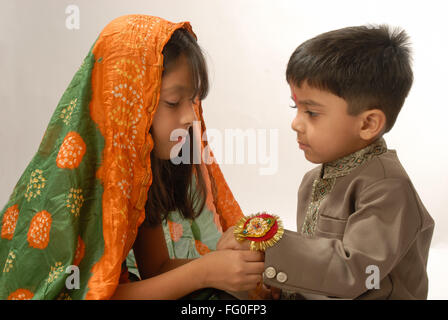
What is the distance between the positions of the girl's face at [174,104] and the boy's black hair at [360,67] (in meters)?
0.27

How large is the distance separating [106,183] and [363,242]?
57 cm

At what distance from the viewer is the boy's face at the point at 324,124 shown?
114 cm

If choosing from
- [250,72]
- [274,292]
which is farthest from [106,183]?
[250,72]

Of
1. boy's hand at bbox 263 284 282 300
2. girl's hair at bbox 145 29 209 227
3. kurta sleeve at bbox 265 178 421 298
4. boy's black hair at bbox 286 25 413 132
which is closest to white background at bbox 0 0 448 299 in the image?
girl's hair at bbox 145 29 209 227

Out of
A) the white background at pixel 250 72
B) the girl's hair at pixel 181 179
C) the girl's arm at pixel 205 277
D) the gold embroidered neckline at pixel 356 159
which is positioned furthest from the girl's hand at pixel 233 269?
the white background at pixel 250 72

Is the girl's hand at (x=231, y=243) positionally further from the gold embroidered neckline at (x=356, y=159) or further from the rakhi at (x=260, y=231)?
the gold embroidered neckline at (x=356, y=159)

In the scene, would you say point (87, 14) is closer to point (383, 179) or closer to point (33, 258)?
point (33, 258)

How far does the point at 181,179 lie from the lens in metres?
1.61

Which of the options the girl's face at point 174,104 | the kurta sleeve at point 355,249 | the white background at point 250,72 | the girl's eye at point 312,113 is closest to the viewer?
the kurta sleeve at point 355,249

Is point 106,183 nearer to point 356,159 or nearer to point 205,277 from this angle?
point 205,277

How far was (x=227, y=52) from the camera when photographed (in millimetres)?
2096

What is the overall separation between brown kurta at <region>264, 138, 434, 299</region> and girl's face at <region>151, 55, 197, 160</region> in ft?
1.30

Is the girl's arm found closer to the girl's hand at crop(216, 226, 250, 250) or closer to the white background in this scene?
the girl's hand at crop(216, 226, 250, 250)

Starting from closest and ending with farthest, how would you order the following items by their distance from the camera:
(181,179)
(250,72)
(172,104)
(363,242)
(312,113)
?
(363,242) < (312,113) < (172,104) < (181,179) < (250,72)
